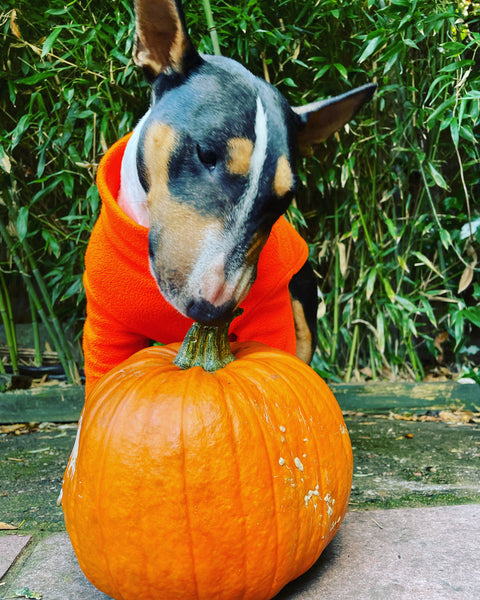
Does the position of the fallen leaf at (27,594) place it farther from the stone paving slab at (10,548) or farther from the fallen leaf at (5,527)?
the fallen leaf at (5,527)

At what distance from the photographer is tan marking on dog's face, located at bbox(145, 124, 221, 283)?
1.16 m

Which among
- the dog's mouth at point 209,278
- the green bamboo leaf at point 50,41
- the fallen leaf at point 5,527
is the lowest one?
the fallen leaf at point 5,527

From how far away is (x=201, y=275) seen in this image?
112cm

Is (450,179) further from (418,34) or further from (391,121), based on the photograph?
(418,34)

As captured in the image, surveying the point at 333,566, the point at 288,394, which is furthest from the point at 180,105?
the point at 333,566

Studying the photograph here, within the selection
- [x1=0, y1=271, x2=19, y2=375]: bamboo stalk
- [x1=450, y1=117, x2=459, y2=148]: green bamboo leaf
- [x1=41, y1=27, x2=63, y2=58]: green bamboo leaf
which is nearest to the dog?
[x1=41, y1=27, x2=63, y2=58]: green bamboo leaf

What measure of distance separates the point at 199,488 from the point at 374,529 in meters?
0.58

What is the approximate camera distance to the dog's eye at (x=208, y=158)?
47.6 inches

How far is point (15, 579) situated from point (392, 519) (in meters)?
0.91

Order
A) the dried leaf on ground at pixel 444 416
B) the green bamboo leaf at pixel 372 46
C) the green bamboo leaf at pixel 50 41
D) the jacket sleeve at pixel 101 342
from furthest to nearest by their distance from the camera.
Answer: the dried leaf on ground at pixel 444 416
the green bamboo leaf at pixel 372 46
the green bamboo leaf at pixel 50 41
the jacket sleeve at pixel 101 342

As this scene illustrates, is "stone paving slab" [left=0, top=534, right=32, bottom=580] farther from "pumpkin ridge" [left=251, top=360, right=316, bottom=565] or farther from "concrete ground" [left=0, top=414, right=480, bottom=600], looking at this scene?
"pumpkin ridge" [left=251, top=360, right=316, bottom=565]

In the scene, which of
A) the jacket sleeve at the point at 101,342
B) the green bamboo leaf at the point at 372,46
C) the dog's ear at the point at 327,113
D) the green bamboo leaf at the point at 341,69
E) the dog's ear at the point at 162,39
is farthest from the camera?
the green bamboo leaf at the point at 341,69

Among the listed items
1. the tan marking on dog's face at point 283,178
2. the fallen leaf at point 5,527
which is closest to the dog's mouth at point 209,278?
the tan marking on dog's face at point 283,178

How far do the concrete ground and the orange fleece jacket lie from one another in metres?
0.45
